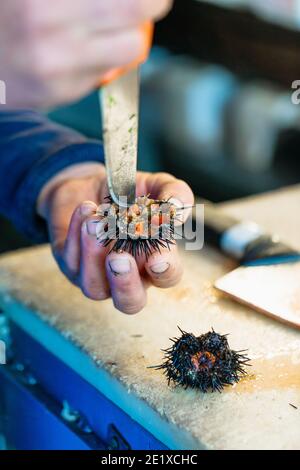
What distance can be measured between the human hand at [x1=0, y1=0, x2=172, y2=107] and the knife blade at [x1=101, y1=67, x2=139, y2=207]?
0.34 feet

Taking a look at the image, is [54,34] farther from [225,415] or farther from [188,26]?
[188,26]

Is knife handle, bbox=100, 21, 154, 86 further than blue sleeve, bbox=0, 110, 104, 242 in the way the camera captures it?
No

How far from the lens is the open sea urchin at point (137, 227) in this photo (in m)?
0.91

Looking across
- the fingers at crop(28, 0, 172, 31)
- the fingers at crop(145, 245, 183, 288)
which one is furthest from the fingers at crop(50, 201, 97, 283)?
the fingers at crop(28, 0, 172, 31)

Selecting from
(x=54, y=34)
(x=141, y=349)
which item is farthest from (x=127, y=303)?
(x=54, y=34)

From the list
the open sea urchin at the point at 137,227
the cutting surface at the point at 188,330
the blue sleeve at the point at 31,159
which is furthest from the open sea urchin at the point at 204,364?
the blue sleeve at the point at 31,159

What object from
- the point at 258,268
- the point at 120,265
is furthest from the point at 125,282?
the point at 258,268

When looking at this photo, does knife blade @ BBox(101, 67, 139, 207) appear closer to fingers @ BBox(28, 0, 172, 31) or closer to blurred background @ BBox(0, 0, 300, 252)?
fingers @ BBox(28, 0, 172, 31)

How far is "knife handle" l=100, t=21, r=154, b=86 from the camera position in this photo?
0.67 meters

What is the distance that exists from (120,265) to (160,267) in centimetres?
5

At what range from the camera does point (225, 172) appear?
2.76 meters

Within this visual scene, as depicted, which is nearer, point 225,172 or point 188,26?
point 225,172

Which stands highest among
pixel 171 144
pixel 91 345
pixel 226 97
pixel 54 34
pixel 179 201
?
pixel 54 34
